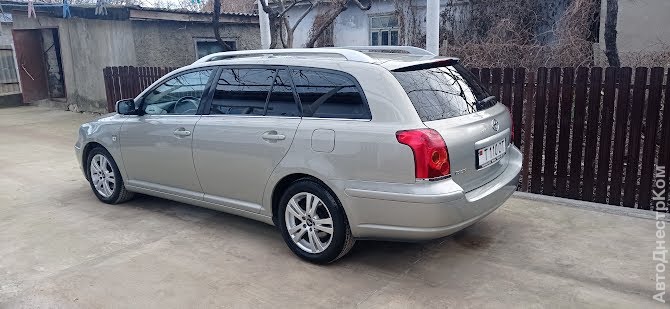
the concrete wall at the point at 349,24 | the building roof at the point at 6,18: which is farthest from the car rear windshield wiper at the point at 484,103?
the building roof at the point at 6,18

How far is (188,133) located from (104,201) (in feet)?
5.75

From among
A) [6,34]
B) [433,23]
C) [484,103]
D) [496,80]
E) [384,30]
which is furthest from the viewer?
[384,30]

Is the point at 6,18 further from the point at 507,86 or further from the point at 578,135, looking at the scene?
the point at 578,135

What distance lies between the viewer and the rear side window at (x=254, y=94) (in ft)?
13.1

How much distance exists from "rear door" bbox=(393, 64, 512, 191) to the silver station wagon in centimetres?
1

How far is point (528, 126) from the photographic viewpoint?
5418 millimetres

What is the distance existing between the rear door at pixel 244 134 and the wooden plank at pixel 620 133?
3.15 metres

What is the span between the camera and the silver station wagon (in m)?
3.35

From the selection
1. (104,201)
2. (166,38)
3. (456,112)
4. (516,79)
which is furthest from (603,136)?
(166,38)

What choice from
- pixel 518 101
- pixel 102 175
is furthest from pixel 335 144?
pixel 102 175

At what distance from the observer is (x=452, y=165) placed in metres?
3.37

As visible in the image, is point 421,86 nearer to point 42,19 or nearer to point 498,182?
point 498,182

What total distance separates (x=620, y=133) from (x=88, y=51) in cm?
1216

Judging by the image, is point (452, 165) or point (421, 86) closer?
point (452, 165)
